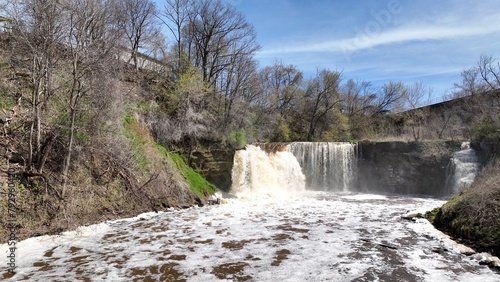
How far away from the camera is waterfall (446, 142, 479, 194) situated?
19547 mm

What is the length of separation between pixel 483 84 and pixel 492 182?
23.6 metres

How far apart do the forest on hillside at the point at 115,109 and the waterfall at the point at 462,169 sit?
1593 millimetres

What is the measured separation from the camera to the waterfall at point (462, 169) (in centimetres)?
1955

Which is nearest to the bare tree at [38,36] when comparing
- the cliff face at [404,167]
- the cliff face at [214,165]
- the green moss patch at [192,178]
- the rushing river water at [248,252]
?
the rushing river water at [248,252]

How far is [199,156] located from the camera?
1981 cm

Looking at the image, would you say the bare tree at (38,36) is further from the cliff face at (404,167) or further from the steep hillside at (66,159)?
the cliff face at (404,167)

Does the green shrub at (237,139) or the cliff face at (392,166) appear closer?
the cliff face at (392,166)

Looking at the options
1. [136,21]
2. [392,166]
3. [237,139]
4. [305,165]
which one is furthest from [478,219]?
[136,21]

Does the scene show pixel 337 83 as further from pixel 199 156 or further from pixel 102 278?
pixel 102 278

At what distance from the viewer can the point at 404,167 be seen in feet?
77.0

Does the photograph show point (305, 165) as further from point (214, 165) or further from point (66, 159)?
point (66, 159)

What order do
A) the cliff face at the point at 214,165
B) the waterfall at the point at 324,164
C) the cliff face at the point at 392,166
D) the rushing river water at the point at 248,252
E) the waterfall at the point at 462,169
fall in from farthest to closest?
the waterfall at the point at 324,164 < the cliff face at the point at 392,166 < the cliff face at the point at 214,165 < the waterfall at the point at 462,169 < the rushing river water at the point at 248,252

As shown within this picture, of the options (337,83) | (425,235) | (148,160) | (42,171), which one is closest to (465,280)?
(425,235)

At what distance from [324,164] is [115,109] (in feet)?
52.9
